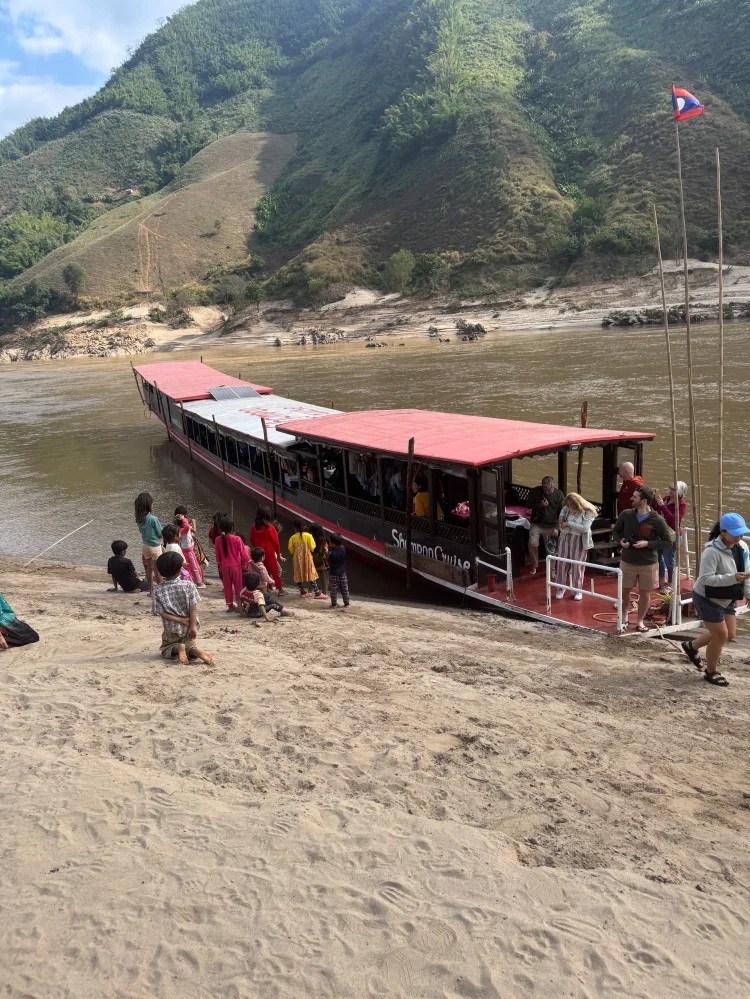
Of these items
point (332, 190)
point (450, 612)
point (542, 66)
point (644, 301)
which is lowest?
point (450, 612)

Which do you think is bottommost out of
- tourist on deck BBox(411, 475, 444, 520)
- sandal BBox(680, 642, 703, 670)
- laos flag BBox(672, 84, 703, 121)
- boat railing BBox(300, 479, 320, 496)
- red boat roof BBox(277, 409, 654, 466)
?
sandal BBox(680, 642, 703, 670)

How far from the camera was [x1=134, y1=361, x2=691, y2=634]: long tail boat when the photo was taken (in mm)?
9383

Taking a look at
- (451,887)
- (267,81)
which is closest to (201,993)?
(451,887)

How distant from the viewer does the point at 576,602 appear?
9312 mm

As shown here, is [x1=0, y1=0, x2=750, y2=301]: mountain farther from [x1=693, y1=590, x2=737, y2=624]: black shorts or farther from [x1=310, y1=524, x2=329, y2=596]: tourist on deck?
[x1=693, y1=590, x2=737, y2=624]: black shorts

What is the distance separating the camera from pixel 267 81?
6476 inches

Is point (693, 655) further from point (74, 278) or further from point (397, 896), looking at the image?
point (74, 278)

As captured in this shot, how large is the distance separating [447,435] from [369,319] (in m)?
53.4

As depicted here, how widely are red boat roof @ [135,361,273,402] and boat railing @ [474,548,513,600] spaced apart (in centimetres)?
1560

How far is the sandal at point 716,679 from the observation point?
22.1 ft

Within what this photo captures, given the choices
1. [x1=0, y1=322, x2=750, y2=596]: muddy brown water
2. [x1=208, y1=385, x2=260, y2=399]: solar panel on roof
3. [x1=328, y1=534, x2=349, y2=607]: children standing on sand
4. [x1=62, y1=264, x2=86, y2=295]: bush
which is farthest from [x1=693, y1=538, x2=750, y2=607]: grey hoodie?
[x1=62, y1=264, x2=86, y2=295]: bush

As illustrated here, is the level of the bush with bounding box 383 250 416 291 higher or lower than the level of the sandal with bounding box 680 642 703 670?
higher

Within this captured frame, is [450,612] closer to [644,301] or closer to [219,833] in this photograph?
[219,833]

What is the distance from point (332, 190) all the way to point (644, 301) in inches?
2554
